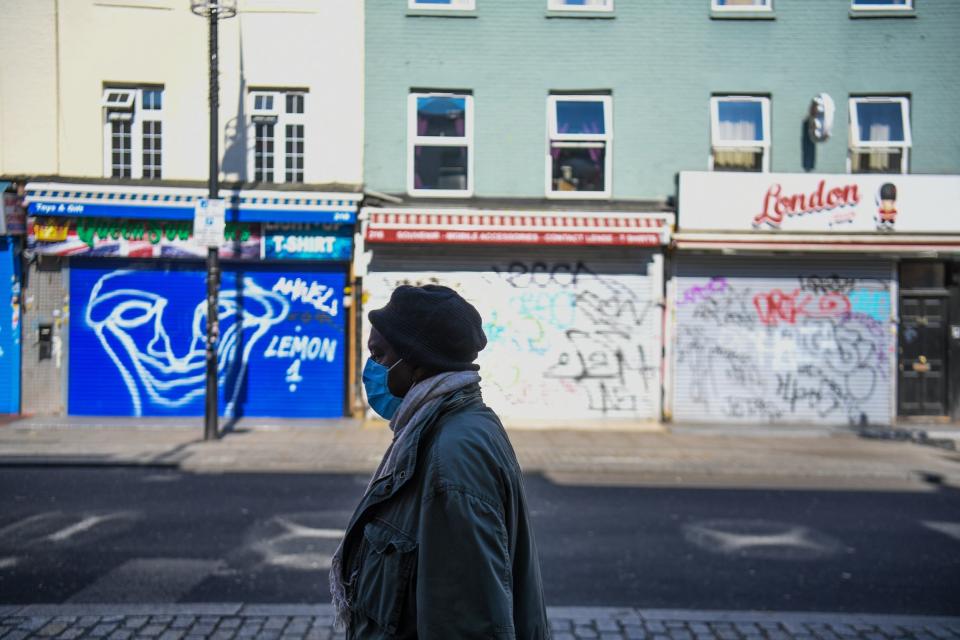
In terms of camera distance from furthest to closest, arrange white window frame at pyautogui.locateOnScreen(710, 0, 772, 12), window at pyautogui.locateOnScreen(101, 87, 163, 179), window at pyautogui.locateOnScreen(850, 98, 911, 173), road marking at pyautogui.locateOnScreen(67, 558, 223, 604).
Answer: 1. window at pyautogui.locateOnScreen(850, 98, 911, 173)
2. white window frame at pyautogui.locateOnScreen(710, 0, 772, 12)
3. window at pyautogui.locateOnScreen(101, 87, 163, 179)
4. road marking at pyautogui.locateOnScreen(67, 558, 223, 604)

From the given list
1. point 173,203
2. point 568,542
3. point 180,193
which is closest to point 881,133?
point 568,542

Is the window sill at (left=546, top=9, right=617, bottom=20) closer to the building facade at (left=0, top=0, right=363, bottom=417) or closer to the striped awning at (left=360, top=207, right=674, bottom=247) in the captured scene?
the building facade at (left=0, top=0, right=363, bottom=417)

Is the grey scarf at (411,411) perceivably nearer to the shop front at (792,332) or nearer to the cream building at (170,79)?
the cream building at (170,79)

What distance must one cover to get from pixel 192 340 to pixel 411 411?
1332 cm

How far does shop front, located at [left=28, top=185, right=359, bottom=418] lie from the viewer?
14.5m

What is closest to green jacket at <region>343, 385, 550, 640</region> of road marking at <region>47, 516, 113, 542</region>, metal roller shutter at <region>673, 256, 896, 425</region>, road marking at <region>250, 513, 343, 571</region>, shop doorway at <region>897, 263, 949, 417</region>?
road marking at <region>250, 513, 343, 571</region>

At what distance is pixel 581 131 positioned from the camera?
15148 millimetres

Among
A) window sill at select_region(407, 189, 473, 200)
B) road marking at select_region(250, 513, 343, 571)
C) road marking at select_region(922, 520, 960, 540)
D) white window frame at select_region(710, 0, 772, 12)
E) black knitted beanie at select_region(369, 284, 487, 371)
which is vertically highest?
white window frame at select_region(710, 0, 772, 12)

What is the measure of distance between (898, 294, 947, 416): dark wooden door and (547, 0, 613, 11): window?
7.76 metres

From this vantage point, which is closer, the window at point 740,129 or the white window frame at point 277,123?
the white window frame at point 277,123

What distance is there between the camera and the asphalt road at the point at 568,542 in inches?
237

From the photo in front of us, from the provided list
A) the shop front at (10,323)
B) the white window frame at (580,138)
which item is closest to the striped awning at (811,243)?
the white window frame at (580,138)

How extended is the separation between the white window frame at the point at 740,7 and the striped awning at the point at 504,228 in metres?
4.09

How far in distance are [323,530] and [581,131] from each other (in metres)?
9.81
